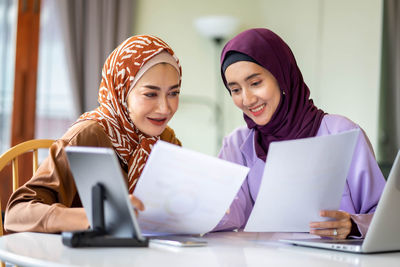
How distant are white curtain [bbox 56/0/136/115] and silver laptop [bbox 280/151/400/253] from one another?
A: 3.42 m

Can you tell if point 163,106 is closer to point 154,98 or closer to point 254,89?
point 154,98

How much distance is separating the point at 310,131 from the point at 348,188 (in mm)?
252

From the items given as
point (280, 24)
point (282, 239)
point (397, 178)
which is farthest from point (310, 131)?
point (280, 24)

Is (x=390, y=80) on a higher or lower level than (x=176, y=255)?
higher

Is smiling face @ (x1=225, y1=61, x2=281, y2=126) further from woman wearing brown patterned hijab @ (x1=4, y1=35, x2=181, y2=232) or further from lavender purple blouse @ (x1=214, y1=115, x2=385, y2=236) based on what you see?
woman wearing brown patterned hijab @ (x1=4, y1=35, x2=181, y2=232)

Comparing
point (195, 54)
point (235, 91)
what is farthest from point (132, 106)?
point (195, 54)

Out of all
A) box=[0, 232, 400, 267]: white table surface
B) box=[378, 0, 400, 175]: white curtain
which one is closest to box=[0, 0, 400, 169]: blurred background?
box=[378, 0, 400, 175]: white curtain

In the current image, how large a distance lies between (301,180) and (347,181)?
0.55m

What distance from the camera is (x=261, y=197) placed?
1.30 meters

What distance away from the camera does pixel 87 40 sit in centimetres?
445

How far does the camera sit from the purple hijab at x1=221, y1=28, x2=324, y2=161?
1893mm

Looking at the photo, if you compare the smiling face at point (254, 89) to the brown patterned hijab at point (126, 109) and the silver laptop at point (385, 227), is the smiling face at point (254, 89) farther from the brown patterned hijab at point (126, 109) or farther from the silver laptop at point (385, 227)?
the silver laptop at point (385, 227)

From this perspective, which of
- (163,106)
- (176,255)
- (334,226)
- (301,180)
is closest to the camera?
(176,255)

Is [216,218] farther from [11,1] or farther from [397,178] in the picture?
[11,1]
